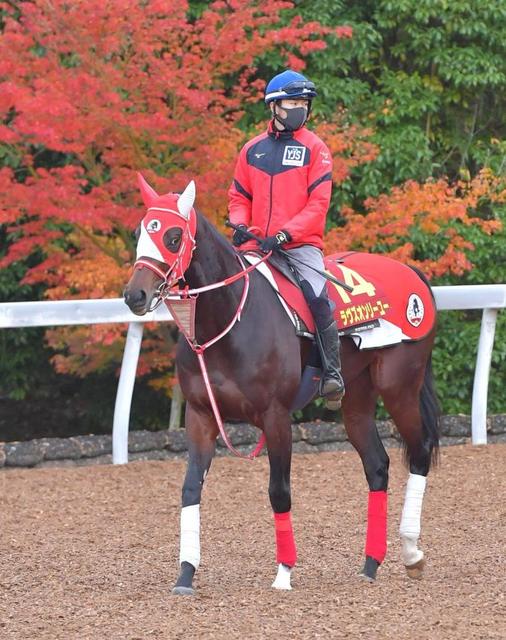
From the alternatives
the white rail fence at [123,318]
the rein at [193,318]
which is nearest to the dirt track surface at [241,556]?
the white rail fence at [123,318]

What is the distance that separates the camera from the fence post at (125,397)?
9.83m

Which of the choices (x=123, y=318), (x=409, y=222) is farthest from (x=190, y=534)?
(x=409, y=222)

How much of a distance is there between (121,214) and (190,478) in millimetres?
5669

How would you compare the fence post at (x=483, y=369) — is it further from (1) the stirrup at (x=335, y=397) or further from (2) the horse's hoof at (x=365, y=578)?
(2) the horse's hoof at (x=365, y=578)

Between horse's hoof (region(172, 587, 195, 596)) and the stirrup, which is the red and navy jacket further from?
horse's hoof (region(172, 587, 195, 596))

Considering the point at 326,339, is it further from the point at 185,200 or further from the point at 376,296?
the point at 185,200

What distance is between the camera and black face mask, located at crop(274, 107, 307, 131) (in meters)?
6.82

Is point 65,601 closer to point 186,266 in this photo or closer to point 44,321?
point 186,266

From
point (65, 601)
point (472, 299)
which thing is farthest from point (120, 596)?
point (472, 299)

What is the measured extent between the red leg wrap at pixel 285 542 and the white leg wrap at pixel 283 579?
0.03 m

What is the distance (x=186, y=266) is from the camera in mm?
6195

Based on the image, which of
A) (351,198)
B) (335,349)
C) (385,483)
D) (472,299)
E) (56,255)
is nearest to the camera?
(335,349)

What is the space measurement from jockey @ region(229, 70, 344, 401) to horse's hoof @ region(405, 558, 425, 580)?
99cm

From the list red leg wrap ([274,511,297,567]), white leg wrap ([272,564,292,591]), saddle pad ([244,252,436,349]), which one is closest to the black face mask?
saddle pad ([244,252,436,349])
